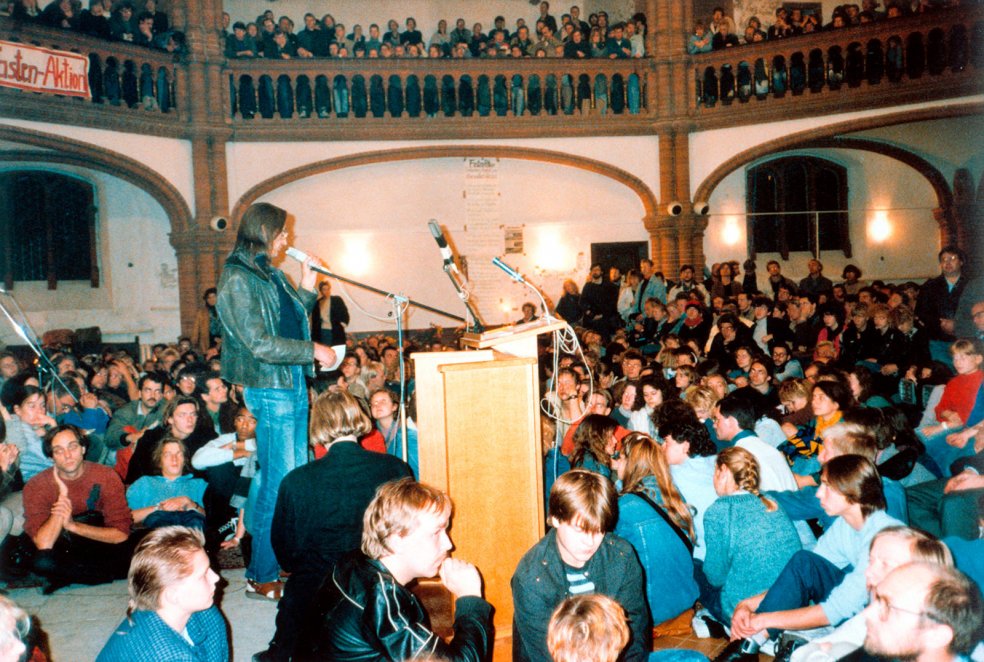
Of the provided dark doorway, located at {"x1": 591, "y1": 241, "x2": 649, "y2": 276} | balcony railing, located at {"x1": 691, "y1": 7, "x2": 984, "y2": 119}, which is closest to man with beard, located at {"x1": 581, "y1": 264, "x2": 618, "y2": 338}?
dark doorway, located at {"x1": 591, "y1": 241, "x2": 649, "y2": 276}

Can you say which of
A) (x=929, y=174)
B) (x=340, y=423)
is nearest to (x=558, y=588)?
(x=340, y=423)

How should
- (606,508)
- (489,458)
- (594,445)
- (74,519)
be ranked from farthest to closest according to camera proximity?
(74,519), (594,445), (489,458), (606,508)

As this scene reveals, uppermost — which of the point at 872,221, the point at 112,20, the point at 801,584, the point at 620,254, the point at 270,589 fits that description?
the point at 112,20

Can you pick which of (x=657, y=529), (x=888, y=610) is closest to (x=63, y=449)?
(x=657, y=529)

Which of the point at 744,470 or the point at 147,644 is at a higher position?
the point at 744,470

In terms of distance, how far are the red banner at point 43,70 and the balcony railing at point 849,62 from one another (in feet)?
30.8

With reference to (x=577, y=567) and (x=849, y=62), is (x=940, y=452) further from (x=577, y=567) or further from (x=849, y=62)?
(x=849, y=62)

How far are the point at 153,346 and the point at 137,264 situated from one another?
56.8 inches

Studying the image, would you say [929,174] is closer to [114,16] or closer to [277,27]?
[277,27]

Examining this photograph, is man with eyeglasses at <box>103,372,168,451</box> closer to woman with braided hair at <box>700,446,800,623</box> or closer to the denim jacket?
the denim jacket

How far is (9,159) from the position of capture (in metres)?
12.4

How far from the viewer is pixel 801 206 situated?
51.5 ft

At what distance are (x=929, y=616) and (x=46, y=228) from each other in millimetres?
13984

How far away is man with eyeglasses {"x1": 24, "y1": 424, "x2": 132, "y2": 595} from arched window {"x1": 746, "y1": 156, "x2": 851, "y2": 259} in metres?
13.3
